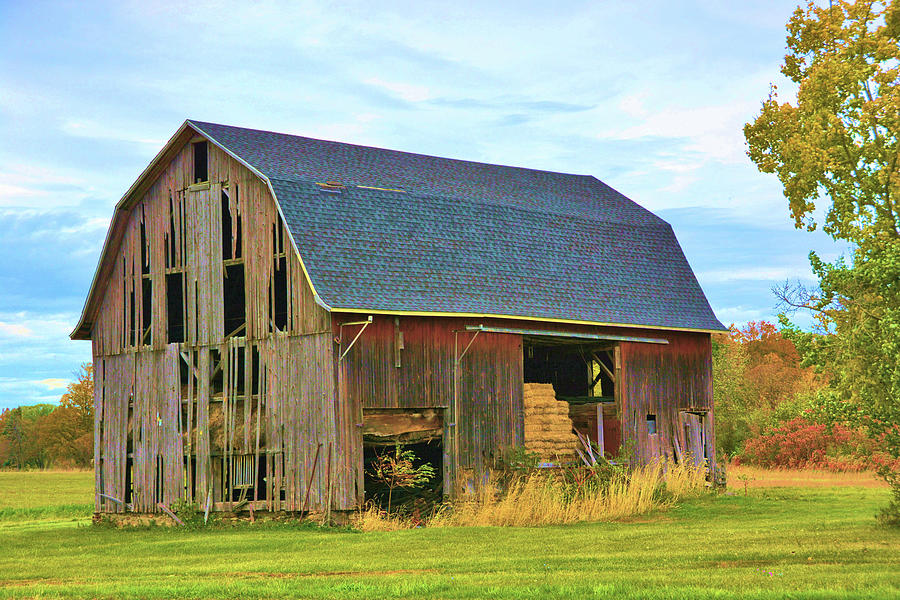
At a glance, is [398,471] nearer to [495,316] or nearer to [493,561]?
[495,316]

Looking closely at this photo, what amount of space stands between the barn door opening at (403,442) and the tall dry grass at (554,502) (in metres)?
1.14

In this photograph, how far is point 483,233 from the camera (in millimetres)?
28109

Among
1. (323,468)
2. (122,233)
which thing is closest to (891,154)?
(323,468)

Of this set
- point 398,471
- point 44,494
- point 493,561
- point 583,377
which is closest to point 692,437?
point 583,377

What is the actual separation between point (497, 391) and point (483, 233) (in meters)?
4.14

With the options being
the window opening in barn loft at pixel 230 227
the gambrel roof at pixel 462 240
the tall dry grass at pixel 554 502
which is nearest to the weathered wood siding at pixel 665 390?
the gambrel roof at pixel 462 240

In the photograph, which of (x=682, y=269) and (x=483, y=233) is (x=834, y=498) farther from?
(x=483, y=233)

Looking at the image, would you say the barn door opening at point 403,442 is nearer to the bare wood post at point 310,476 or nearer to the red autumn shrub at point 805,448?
the bare wood post at point 310,476

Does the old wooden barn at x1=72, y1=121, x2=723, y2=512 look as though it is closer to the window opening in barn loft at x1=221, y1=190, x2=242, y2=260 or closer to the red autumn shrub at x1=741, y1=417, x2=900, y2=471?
the window opening in barn loft at x1=221, y1=190, x2=242, y2=260

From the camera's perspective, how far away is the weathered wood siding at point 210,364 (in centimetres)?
2491

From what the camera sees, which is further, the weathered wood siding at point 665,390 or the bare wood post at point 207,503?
the weathered wood siding at point 665,390

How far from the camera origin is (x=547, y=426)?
28.1 meters

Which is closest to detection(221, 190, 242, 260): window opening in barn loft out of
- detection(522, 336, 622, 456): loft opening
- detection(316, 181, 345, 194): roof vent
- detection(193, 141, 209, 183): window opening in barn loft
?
detection(193, 141, 209, 183): window opening in barn loft

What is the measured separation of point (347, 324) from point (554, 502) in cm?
626
